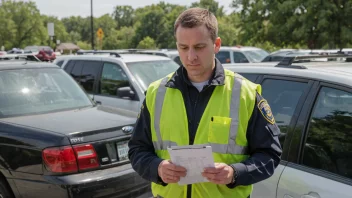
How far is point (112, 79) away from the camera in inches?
281

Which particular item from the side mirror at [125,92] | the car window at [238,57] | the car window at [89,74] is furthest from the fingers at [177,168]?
the car window at [238,57]

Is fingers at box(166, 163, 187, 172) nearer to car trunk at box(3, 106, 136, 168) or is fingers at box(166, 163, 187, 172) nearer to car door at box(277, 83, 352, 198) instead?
car door at box(277, 83, 352, 198)

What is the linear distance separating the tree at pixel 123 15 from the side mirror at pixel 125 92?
427 ft

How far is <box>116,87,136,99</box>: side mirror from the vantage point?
6.38 meters

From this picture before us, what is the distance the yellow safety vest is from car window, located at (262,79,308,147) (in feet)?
2.93

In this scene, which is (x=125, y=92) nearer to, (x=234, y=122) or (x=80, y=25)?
(x=234, y=122)

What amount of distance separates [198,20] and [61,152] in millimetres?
2111

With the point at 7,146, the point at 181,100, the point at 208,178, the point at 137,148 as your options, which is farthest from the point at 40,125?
the point at 208,178

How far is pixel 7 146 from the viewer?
3.79 metres

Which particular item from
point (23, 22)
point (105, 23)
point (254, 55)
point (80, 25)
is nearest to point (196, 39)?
point (254, 55)

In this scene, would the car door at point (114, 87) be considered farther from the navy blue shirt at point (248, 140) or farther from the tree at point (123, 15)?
the tree at point (123, 15)

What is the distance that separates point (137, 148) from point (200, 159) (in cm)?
50

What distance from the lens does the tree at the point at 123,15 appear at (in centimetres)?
13438

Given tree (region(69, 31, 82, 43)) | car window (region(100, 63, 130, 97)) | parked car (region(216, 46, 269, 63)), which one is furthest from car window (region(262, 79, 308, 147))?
tree (region(69, 31, 82, 43))
